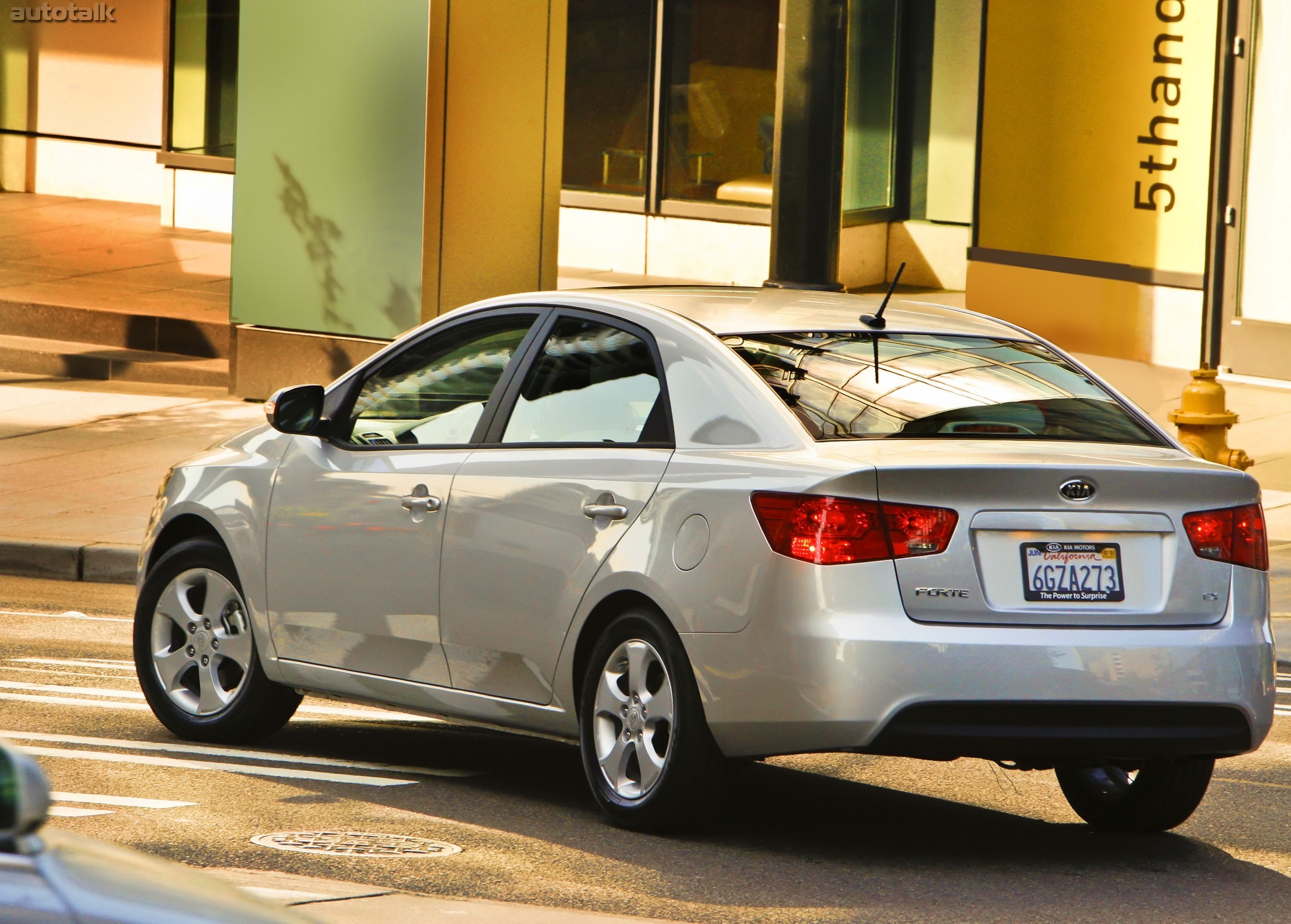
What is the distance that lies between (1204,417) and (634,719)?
323 inches

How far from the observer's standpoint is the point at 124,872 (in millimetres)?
2244

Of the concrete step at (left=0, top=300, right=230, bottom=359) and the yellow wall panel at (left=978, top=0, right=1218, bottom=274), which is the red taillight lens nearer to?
the concrete step at (left=0, top=300, right=230, bottom=359)

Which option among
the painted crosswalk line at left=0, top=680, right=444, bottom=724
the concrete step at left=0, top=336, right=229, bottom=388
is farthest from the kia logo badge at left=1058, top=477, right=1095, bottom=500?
the concrete step at left=0, top=336, right=229, bottom=388

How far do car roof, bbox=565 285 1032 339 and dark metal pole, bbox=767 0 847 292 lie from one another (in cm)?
524

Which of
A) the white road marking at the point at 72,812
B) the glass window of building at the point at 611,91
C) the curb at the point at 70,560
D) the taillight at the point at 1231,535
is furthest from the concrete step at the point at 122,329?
the taillight at the point at 1231,535

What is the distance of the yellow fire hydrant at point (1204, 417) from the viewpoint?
44.8 ft

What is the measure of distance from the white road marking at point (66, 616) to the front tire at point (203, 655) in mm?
2827

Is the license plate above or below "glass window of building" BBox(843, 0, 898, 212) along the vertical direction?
below

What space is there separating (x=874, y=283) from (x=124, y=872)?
22712 millimetres

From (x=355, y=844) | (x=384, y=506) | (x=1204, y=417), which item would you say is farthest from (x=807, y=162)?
(x=355, y=844)

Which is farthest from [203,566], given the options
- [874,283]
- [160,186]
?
[160,186]

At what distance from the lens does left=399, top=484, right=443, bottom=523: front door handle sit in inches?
270

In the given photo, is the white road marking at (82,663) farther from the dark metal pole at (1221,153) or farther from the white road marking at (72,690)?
the dark metal pole at (1221,153)

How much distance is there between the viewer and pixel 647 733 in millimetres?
6207
